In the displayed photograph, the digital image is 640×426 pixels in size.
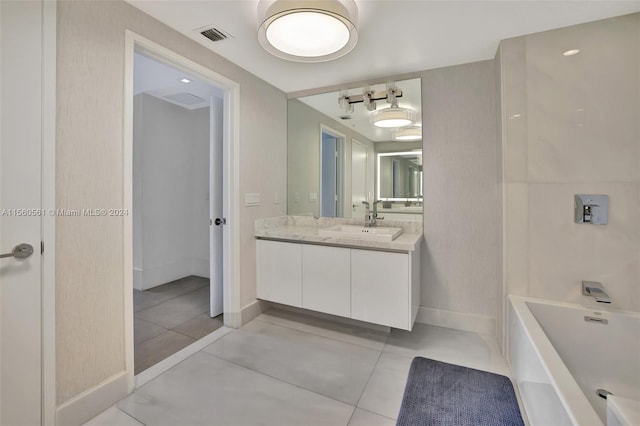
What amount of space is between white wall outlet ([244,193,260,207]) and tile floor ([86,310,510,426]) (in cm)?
112

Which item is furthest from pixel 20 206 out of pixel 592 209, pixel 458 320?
pixel 592 209

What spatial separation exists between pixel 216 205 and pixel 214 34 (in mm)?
1416

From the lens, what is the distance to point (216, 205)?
9.07 ft

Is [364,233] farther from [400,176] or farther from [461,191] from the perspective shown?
[461,191]

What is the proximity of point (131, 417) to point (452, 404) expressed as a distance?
5.84 ft

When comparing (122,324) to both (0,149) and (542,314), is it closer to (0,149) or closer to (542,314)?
(0,149)

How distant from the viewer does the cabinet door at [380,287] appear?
2197 mm

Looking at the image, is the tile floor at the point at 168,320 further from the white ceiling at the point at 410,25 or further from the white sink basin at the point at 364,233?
the white ceiling at the point at 410,25

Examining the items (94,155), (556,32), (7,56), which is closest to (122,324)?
(94,155)

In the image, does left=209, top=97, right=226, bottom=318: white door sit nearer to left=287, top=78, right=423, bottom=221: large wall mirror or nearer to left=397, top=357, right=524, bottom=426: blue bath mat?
left=287, top=78, right=423, bottom=221: large wall mirror

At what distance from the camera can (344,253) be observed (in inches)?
94.3

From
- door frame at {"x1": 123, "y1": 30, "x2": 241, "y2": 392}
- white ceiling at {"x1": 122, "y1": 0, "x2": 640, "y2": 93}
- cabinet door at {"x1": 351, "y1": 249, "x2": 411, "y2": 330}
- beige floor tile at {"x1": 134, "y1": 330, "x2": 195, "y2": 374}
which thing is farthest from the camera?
cabinet door at {"x1": 351, "y1": 249, "x2": 411, "y2": 330}

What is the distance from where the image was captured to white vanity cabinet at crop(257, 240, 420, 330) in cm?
221

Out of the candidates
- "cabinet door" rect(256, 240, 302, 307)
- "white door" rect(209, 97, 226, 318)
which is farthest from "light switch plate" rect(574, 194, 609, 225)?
"white door" rect(209, 97, 226, 318)
